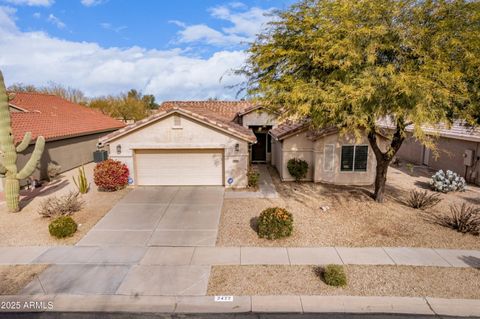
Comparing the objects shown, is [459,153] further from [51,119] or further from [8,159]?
[51,119]

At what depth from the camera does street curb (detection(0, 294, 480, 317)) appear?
19.3 feet

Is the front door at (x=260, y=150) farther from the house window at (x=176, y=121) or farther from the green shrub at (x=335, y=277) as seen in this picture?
the green shrub at (x=335, y=277)

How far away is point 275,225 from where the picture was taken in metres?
8.71

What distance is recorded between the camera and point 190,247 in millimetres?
8484

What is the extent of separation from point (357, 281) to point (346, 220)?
3.85 meters

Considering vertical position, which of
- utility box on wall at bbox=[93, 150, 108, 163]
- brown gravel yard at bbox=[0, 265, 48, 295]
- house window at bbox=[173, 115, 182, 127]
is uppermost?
house window at bbox=[173, 115, 182, 127]

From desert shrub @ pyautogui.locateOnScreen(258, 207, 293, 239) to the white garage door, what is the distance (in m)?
6.61

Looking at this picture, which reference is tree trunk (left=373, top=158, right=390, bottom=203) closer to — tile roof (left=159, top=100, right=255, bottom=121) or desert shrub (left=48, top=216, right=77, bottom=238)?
desert shrub (left=48, top=216, right=77, bottom=238)

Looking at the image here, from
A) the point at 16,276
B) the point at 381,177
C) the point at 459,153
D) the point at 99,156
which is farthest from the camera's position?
the point at 99,156

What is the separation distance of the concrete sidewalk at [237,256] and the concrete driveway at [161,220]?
20.0 inches

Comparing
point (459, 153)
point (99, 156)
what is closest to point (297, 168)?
point (459, 153)

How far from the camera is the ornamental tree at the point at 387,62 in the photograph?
8102 mm

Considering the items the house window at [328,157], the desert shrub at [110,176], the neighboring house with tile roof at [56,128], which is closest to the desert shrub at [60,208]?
the desert shrub at [110,176]

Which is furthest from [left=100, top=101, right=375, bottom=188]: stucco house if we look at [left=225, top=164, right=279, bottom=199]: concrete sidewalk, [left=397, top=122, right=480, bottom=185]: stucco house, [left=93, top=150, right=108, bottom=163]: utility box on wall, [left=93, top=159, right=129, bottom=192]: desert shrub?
[left=93, top=150, right=108, bottom=163]: utility box on wall
